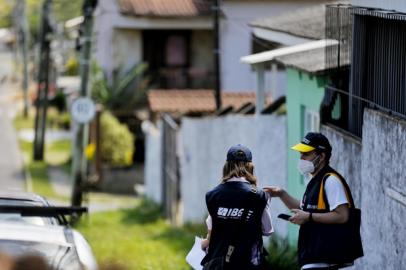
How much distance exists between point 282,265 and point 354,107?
83.8 inches

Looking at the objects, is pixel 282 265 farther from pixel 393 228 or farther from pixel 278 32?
pixel 278 32

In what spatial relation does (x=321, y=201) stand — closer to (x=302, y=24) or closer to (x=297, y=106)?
(x=297, y=106)

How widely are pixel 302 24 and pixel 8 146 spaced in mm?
28807

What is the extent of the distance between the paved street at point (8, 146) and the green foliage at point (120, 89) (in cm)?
370

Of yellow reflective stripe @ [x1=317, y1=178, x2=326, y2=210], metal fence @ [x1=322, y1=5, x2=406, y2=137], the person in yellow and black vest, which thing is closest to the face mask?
the person in yellow and black vest

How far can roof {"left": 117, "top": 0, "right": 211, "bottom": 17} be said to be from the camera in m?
39.9

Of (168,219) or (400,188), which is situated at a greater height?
(400,188)

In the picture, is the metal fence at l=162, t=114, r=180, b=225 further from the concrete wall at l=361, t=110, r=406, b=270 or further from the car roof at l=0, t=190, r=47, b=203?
the concrete wall at l=361, t=110, r=406, b=270

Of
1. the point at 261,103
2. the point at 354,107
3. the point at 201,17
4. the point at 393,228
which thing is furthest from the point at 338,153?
the point at 201,17

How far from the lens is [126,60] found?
138ft

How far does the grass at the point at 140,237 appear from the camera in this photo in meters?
16.5

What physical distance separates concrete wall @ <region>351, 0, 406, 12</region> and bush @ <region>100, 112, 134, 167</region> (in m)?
24.3

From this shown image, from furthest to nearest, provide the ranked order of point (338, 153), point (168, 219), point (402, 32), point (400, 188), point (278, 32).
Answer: point (168, 219)
point (278, 32)
point (338, 153)
point (402, 32)
point (400, 188)

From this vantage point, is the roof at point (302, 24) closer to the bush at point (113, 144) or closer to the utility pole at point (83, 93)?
the utility pole at point (83, 93)
